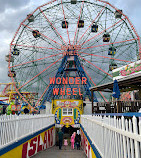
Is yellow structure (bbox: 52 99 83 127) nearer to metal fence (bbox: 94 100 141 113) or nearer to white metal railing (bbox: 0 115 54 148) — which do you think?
metal fence (bbox: 94 100 141 113)

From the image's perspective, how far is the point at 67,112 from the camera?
16.0 meters

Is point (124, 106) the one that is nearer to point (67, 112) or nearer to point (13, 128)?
point (13, 128)

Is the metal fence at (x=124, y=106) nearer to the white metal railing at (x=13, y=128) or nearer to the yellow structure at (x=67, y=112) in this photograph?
the yellow structure at (x=67, y=112)

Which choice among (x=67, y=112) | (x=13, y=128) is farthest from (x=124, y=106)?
(x=67, y=112)

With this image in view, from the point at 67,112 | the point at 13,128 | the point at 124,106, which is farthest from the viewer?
the point at 67,112

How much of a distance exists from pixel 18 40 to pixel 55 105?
11.6 meters

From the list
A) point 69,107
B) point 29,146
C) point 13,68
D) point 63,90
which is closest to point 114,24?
point 63,90

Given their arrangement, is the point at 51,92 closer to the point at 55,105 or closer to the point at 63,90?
the point at 63,90

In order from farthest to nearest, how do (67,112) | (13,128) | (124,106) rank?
(67,112), (124,106), (13,128)

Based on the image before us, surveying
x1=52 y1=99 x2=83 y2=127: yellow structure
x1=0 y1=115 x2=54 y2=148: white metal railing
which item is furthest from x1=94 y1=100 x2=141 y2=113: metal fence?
x1=0 y1=115 x2=54 y2=148: white metal railing

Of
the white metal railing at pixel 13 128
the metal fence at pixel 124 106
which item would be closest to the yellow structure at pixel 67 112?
the metal fence at pixel 124 106

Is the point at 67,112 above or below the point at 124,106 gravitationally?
below

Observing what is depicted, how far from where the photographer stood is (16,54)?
21.9m

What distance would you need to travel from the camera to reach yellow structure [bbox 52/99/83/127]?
15653 mm
